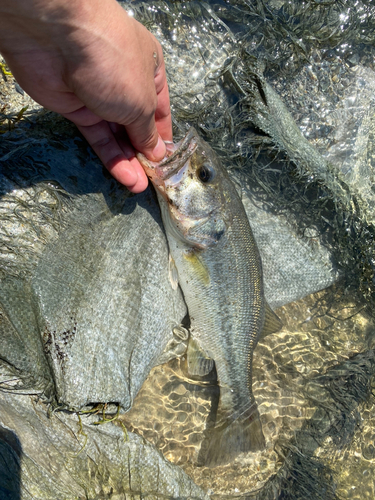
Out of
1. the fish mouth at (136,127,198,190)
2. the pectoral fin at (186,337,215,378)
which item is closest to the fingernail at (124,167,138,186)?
the fish mouth at (136,127,198,190)

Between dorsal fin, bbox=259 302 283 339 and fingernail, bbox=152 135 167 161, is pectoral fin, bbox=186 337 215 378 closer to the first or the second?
dorsal fin, bbox=259 302 283 339

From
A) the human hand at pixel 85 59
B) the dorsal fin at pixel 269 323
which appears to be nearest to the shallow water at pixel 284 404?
the dorsal fin at pixel 269 323

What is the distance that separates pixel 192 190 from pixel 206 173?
0.19 meters

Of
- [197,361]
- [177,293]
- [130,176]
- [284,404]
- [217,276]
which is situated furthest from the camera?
[284,404]

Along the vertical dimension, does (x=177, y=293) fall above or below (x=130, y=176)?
below

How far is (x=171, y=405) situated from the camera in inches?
149

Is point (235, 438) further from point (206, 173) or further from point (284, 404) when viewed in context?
point (206, 173)

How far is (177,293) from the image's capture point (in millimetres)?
3480

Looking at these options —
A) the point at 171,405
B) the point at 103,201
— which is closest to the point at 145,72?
the point at 103,201

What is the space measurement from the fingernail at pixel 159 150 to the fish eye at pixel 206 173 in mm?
346

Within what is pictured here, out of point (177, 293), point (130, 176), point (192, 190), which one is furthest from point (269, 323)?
point (130, 176)

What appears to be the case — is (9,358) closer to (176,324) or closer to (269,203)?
(176,324)

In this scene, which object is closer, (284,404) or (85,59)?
(85,59)

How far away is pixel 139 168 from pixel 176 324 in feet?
4.96
